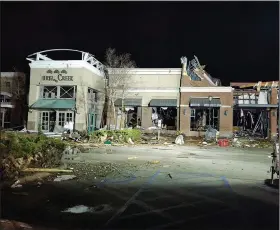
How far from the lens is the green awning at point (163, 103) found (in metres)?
32.7

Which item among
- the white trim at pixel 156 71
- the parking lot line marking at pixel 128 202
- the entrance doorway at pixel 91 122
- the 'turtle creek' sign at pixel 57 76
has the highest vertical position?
the white trim at pixel 156 71

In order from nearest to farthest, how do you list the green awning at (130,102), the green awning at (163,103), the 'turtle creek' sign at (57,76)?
the 'turtle creek' sign at (57,76) → the green awning at (163,103) → the green awning at (130,102)

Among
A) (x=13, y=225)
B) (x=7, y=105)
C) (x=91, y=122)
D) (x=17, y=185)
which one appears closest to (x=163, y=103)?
(x=91, y=122)

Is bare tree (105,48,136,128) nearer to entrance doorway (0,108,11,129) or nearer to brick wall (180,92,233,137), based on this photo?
brick wall (180,92,233,137)

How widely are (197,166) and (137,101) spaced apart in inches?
839

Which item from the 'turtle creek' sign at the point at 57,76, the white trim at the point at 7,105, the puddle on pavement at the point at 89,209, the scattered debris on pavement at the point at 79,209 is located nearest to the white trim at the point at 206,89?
the 'turtle creek' sign at the point at 57,76

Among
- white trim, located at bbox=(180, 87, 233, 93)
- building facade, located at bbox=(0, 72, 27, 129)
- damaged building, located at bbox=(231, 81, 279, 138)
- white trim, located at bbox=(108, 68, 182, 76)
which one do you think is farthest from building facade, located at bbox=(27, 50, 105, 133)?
damaged building, located at bbox=(231, 81, 279, 138)

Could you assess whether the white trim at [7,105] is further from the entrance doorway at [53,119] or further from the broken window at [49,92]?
the entrance doorway at [53,119]

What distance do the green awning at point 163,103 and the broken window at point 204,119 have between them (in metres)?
2.32

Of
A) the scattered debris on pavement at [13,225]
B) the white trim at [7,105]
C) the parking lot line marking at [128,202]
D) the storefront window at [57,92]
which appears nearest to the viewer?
the scattered debris on pavement at [13,225]

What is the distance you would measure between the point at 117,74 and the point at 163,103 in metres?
6.03

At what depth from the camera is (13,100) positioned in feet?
112

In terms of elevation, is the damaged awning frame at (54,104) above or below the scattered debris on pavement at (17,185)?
above

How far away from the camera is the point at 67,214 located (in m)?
6.17
